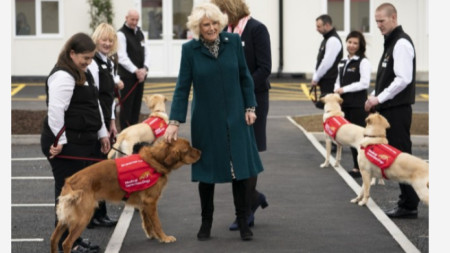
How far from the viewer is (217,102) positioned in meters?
8.22

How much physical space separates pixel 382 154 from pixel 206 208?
2173 mm

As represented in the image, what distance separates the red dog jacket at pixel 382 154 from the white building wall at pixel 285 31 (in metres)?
20.1

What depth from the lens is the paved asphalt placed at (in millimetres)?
8438

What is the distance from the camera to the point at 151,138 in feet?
39.1

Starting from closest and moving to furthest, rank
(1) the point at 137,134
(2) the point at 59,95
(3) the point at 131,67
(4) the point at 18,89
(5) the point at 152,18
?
(2) the point at 59,95, (1) the point at 137,134, (3) the point at 131,67, (4) the point at 18,89, (5) the point at 152,18

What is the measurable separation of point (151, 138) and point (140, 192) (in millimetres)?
3594

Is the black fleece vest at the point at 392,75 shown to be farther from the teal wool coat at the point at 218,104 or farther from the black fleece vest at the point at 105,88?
the black fleece vest at the point at 105,88

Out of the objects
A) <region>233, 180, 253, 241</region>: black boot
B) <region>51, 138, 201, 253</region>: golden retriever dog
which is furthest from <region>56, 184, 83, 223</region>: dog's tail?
<region>233, 180, 253, 241</region>: black boot

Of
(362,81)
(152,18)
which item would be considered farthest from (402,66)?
(152,18)

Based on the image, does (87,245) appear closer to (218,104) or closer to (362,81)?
(218,104)

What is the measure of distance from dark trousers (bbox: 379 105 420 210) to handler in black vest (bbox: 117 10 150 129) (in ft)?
16.3

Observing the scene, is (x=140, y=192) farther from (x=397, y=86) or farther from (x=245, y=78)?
(x=397, y=86)

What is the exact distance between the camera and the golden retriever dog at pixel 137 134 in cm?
1145
